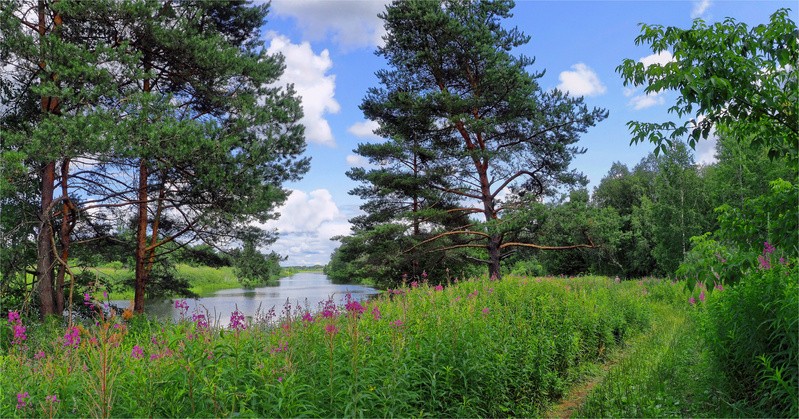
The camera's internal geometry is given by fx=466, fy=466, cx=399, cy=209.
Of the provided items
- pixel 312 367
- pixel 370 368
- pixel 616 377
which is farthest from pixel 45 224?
pixel 616 377

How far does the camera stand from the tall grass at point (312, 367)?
10.3 ft

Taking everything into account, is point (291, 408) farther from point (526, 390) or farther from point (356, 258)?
point (356, 258)

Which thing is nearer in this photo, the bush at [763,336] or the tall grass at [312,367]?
the tall grass at [312,367]

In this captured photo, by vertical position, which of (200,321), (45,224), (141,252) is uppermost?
(45,224)

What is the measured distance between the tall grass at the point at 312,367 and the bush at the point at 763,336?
1788 mm

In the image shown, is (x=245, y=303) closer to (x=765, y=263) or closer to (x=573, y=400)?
(x=573, y=400)

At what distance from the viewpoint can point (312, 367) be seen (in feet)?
11.8

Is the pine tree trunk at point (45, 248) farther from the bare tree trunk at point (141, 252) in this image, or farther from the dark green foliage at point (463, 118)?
the dark green foliage at point (463, 118)

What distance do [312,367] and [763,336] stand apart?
4002mm

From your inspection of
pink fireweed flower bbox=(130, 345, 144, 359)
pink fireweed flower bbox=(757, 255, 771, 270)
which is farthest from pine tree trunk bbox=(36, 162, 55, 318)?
pink fireweed flower bbox=(757, 255, 771, 270)

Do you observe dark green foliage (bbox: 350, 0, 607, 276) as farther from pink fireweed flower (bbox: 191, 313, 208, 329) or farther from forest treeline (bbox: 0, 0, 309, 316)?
pink fireweed flower (bbox: 191, 313, 208, 329)

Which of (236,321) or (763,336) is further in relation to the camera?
(763,336)

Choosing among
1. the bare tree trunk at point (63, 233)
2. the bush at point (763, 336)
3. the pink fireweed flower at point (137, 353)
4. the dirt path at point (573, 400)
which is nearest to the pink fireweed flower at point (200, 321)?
the pink fireweed flower at point (137, 353)

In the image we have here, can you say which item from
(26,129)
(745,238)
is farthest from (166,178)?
(745,238)
